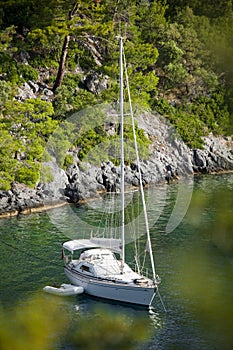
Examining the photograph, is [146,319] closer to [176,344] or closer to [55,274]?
[176,344]

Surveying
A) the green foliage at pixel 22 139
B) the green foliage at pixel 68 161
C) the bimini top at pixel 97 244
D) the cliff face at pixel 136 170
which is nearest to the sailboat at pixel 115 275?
the bimini top at pixel 97 244

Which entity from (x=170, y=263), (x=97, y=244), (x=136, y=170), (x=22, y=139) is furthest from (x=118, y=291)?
(x=136, y=170)

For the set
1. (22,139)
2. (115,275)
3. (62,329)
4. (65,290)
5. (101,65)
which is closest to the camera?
(62,329)

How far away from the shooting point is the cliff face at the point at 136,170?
48969 mm

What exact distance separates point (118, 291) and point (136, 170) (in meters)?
34.9

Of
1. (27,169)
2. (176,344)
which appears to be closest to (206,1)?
(27,169)

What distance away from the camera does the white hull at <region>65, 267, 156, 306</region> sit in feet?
89.8

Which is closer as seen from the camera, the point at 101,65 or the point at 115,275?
the point at 115,275

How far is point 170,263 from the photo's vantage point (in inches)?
1375

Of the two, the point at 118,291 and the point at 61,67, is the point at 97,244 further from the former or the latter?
the point at 61,67

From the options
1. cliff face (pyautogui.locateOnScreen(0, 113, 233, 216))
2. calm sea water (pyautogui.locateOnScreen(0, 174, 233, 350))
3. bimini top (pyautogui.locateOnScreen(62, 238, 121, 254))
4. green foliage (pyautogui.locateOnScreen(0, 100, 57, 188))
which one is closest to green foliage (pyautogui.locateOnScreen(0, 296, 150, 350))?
calm sea water (pyautogui.locateOnScreen(0, 174, 233, 350))

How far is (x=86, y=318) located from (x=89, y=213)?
22.5 metres

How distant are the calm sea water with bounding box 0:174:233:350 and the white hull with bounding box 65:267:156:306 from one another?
0.42m

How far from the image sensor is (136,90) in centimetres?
6456
